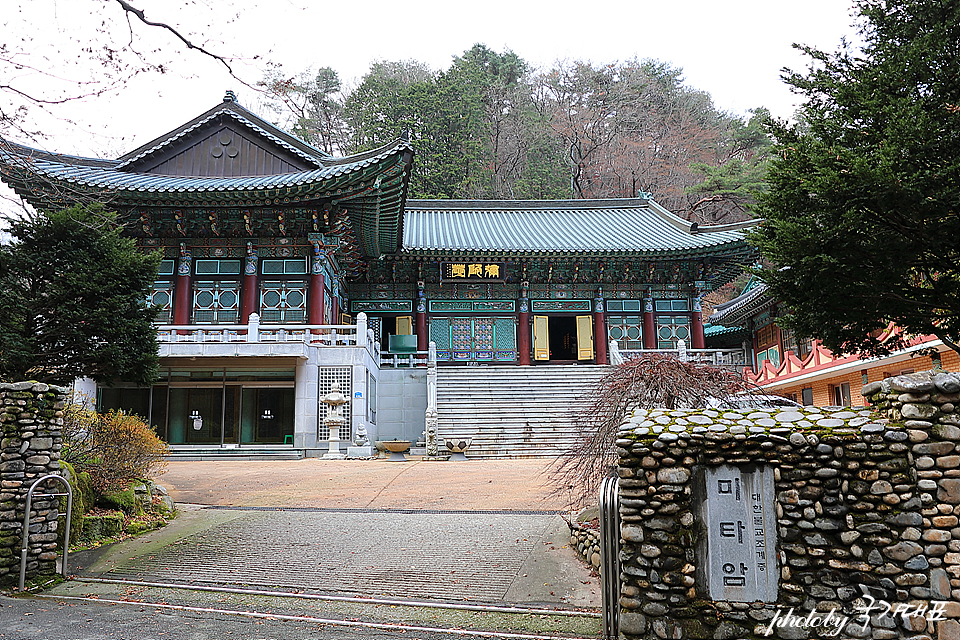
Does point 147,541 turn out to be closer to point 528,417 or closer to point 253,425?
point 253,425

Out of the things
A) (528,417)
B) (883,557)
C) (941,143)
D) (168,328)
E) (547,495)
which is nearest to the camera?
(883,557)

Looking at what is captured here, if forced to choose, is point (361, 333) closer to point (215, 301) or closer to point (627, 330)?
point (215, 301)

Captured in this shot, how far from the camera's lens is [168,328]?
17609mm

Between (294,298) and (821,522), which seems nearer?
(821,522)

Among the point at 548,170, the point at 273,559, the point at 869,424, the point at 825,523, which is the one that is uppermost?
the point at 548,170

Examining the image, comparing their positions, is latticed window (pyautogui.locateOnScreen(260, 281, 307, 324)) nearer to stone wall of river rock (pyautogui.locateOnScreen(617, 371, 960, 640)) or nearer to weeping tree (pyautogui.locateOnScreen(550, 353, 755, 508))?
weeping tree (pyautogui.locateOnScreen(550, 353, 755, 508))

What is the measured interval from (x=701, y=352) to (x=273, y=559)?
1897 centimetres

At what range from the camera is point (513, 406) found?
19.6m

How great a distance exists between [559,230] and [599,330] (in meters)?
5.55

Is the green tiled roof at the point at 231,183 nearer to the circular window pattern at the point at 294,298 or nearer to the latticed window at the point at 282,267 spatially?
the latticed window at the point at 282,267

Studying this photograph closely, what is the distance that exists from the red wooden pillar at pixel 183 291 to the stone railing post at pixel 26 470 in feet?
43.9

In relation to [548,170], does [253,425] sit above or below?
below

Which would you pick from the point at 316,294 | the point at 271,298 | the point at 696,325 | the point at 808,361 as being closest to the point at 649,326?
the point at 696,325

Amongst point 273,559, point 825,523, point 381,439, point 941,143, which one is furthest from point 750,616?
point 381,439
